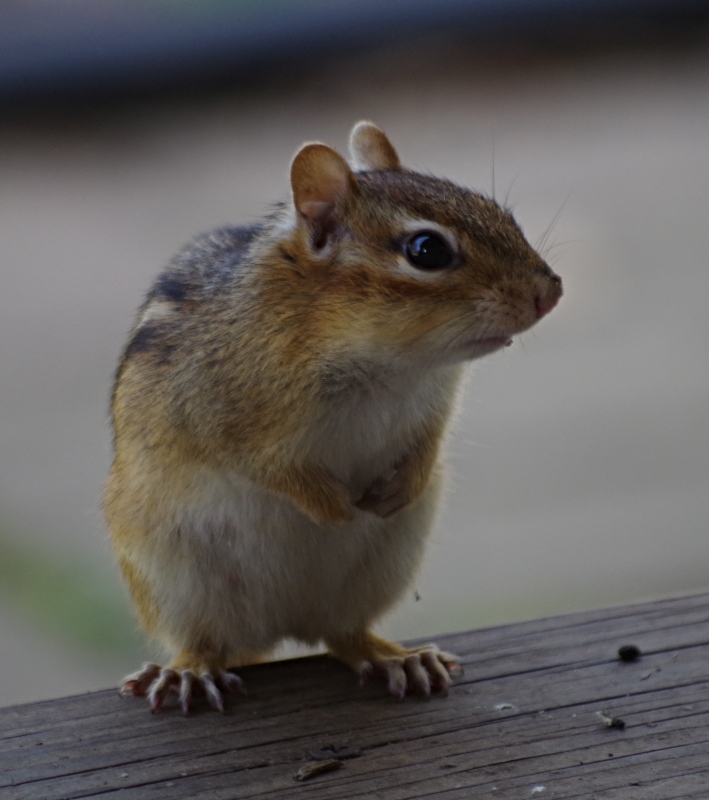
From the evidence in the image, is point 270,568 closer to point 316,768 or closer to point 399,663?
point 399,663

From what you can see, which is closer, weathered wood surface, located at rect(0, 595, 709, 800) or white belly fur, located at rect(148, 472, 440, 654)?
weathered wood surface, located at rect(0, 595, 709, 800)

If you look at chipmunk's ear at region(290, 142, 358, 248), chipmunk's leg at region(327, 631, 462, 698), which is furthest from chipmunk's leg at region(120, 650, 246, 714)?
chipmunk's ear at region(290, 142, 358, 248)

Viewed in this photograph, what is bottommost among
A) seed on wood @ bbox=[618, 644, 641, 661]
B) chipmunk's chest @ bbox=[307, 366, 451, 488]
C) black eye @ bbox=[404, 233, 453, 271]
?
seed on wood @ bbox=[618, 644, 641, 661]

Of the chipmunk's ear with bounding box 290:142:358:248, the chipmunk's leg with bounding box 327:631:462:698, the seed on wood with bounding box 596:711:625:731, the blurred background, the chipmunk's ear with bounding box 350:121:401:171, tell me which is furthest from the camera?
the blurred background

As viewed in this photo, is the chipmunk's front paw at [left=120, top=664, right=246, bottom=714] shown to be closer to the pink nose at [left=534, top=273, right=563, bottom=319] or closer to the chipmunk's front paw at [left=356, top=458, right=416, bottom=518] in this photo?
the chipmunk's front paw at [left=356, top=458, right=416, bottom=518]

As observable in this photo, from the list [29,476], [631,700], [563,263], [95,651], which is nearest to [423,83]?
[563,263]

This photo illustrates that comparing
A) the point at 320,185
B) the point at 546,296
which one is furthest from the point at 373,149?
the point at 546,296

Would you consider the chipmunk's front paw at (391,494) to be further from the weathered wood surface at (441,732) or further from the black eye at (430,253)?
the black eye at (430,253)
